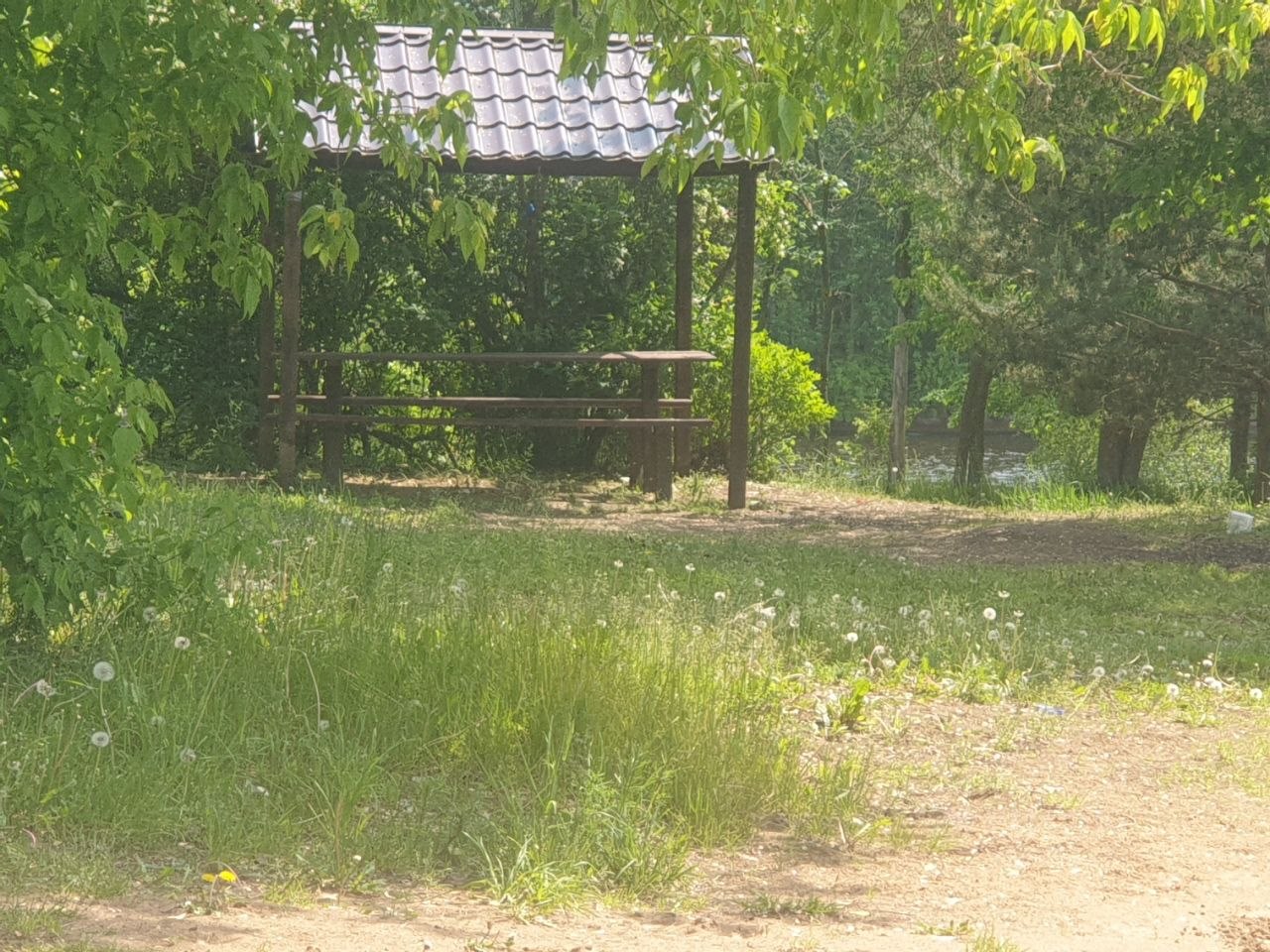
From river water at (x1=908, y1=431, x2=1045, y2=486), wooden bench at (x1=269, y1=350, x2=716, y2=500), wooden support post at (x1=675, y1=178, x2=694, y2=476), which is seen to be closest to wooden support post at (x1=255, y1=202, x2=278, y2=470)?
wooden bench at (x1=269, y1=350, x2=716, y2=500)

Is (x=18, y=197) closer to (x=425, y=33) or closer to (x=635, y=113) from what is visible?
(x=635, y=113)

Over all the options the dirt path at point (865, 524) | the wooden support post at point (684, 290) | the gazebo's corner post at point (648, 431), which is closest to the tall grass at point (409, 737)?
the dirt path at point (865, 524)

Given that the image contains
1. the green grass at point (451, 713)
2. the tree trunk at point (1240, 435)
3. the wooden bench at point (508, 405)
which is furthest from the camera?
the tree trunk at point (1240, 435)

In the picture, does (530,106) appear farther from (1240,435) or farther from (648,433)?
(1240,435)

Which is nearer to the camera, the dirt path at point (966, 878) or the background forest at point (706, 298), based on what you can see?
the dirt path at point (966, 878)

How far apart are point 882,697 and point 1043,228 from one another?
33.6 feet

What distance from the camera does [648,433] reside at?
13.8m

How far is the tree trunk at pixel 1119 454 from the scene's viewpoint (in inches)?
719

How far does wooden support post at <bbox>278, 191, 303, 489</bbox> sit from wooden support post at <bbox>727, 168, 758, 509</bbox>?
3.45m

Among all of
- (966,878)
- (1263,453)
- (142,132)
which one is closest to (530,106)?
(142,132)

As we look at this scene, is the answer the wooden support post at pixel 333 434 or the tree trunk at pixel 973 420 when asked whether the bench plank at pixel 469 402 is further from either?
the tree trunk at pixel 973 420

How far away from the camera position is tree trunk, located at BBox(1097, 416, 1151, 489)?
59.9 feet

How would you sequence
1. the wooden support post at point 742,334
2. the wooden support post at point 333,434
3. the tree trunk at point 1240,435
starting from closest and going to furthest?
the wooden support post at point 742,334 < the wooden support post at point 333,434 < the tree trunk at point 1240,435

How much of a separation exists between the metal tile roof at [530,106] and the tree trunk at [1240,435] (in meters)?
7.94
